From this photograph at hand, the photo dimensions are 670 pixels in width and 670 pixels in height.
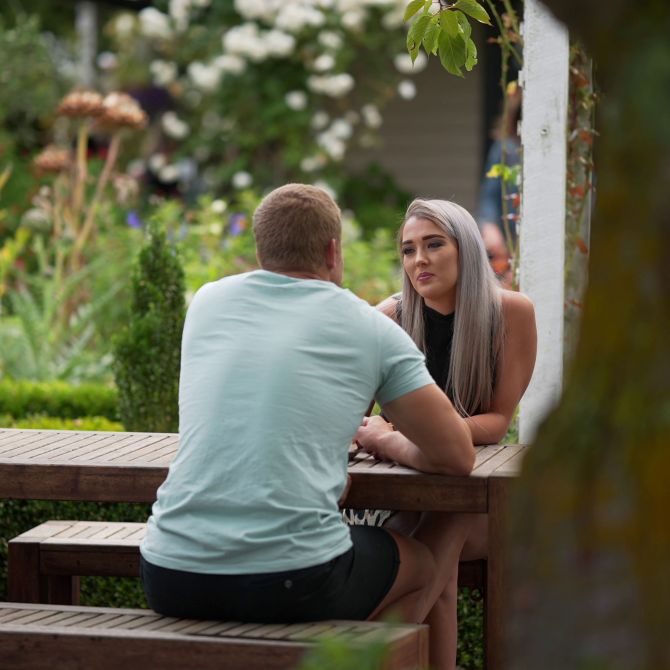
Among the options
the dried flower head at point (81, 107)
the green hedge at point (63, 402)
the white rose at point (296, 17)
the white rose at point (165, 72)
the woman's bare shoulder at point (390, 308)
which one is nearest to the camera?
the woman's bare shoulder at point (390, 308)

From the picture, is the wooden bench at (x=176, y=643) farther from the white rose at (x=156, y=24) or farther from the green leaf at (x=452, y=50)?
the white rose at (x=156, y=24)

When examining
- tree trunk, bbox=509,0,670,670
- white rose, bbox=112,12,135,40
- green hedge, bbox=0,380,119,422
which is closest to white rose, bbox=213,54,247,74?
white rose, bbox=112,12,135,40

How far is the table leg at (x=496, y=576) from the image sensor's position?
299 centimetres

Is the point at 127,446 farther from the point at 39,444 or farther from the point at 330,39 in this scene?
the point at 330,39

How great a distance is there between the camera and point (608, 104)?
57.0 inches

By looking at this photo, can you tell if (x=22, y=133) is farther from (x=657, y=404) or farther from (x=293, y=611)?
(x=657, y=404)

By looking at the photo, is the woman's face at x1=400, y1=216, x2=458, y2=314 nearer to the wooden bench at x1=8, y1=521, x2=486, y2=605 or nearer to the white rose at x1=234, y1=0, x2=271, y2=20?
the wooden bench at x1=8, y1=521, x2=486, y2=605

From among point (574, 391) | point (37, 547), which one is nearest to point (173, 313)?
point (37, 547)

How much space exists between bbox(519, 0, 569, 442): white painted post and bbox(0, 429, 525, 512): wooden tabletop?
97cm

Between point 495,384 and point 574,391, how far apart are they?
219cm

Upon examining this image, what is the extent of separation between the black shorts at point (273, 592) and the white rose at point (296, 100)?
29.7 ft

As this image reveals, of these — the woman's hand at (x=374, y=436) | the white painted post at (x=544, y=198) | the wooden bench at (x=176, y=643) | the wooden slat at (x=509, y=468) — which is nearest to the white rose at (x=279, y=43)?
the white painted post at (x=544, y=198)

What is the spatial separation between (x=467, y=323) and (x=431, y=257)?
0.21 metres

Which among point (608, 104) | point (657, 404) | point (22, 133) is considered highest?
point (22, 133)
